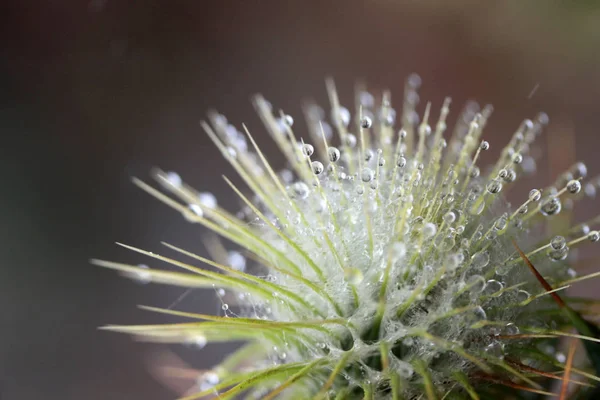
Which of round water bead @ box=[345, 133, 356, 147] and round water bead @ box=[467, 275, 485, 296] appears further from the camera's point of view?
round water bead @ box=[345, 133, 356, 147]

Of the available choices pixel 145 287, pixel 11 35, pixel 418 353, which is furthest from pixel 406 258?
pixel 11 35

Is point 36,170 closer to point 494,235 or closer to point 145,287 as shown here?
point 145,287

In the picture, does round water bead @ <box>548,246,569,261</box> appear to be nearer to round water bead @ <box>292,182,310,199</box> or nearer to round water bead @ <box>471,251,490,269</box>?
round water bead @ <box>471,251,490,269</box>

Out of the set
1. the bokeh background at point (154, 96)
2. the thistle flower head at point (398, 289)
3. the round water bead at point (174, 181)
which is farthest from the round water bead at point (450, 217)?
the bokeh background at point (154, 96)

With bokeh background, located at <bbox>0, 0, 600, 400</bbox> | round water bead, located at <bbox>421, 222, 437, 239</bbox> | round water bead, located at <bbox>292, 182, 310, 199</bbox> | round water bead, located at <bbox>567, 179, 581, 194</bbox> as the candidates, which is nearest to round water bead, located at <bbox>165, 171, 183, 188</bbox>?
round water bead, located at <bbox>292, 182, 310, 199</bbox>

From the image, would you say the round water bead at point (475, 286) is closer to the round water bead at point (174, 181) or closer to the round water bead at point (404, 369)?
the round water bead at point (404, 369)

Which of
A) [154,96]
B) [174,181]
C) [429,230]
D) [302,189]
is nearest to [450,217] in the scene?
[429,230]

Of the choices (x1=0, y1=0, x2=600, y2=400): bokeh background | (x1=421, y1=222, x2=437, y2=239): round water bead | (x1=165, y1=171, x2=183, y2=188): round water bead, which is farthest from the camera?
(x1=0, y1=0, x2=600, y2=400): bokeh background

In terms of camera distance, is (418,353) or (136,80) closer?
(418,353)
